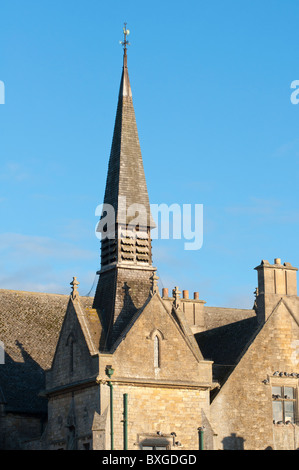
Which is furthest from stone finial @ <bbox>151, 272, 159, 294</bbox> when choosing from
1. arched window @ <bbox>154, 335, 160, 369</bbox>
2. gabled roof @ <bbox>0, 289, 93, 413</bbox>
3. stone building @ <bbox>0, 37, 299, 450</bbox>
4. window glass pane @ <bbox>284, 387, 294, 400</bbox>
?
gabled roof @ <bbox>0, 289, 93, 413</bbox>

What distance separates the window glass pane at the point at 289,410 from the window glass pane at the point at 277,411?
25 centimetres

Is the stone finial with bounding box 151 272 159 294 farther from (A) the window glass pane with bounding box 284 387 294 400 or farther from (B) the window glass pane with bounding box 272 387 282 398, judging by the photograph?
(A) the window glass pane with bounding box 284 387 294 400

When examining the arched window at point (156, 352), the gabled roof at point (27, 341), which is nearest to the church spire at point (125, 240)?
the arched window at point (156, 352)

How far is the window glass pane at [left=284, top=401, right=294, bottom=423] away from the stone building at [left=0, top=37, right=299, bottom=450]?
0.04m

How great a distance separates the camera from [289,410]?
46.8 m

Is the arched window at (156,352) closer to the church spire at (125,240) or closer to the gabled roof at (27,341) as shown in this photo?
the church spire at (125,240)

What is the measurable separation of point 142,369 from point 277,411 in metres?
6.70

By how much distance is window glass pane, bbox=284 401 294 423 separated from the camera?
153 feet

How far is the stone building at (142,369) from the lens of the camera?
A: 43875mm

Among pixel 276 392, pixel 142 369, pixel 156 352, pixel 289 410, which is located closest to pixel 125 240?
pixel 156 352

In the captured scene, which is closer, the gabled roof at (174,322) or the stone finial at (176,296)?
the gabled roof at (174,322)

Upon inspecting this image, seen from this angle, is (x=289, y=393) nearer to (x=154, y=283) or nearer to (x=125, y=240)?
(x=154, y=283)
